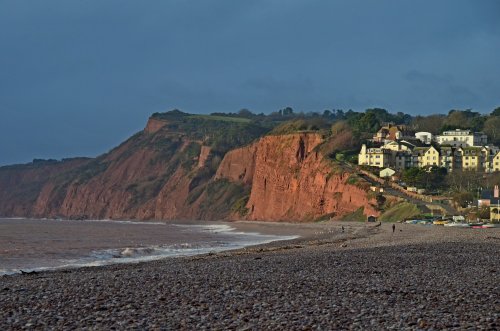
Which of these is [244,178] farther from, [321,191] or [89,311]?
[89,311]

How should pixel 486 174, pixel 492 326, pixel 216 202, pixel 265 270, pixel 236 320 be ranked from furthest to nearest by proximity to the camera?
1. pixel 216 202
2. pixel 486 174
3. pixel 265 270
4. pixel 236 320
5. pixel 492 326

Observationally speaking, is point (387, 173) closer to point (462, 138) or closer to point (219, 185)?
point (462, 138)

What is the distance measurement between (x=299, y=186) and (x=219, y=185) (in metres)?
41.3

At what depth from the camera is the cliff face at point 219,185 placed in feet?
330

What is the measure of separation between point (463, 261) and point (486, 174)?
77.1 metres

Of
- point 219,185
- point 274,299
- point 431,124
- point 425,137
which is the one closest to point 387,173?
point 425,137

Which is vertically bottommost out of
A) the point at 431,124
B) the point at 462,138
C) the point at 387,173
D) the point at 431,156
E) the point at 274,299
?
the point at 274,299

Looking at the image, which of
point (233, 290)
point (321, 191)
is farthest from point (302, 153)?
point (233, 290)

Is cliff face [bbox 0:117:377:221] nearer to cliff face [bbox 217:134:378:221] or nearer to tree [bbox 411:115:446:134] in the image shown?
cliff face [bbox 217:134:378:221]

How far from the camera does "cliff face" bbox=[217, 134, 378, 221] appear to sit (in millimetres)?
93000

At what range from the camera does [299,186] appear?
10794 cm

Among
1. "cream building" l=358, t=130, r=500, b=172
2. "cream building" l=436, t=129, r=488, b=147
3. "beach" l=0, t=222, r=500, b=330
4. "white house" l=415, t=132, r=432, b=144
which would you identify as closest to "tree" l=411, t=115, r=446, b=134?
"white house" l=415, t=132, r=432, b=144

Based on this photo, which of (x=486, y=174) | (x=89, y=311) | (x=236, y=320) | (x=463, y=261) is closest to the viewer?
(x=236, y=320)

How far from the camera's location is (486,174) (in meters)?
95.5
